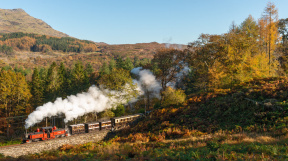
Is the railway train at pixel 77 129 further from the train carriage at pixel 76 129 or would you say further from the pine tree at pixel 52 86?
the pine tree at pixel 52 86

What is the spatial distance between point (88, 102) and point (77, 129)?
634 centimetres

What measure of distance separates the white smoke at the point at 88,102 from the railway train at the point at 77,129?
189 centimetres

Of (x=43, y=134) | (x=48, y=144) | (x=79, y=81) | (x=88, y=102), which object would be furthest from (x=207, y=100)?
(x=79, y=81)

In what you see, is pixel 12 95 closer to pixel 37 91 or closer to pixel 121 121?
pixel 37 91

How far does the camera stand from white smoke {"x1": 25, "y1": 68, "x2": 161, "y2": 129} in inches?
1083

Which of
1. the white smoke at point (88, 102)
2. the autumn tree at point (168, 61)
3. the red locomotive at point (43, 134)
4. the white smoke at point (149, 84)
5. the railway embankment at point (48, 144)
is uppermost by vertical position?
the autumn tree at point (168, 61)

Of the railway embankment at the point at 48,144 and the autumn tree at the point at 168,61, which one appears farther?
the autumn tree at the point at 168,61

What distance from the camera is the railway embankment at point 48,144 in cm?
2137

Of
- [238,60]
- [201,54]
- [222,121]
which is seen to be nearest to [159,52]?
[201,54]

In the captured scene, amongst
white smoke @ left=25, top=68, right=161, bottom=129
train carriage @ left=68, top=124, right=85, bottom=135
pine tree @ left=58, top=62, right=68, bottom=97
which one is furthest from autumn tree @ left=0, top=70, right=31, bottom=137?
train carriage @ left=68, top=124, right=85, bottom=135

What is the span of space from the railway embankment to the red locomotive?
1.56 metres

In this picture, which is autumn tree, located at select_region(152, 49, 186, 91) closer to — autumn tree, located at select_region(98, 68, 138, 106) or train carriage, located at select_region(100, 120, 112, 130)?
autumn tree, located at select_region(98, 68, 138, 106)

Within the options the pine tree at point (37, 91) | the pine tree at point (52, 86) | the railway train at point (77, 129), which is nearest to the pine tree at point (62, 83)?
the pine tree at point (52, 86)

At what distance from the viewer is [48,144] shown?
80.2ft
